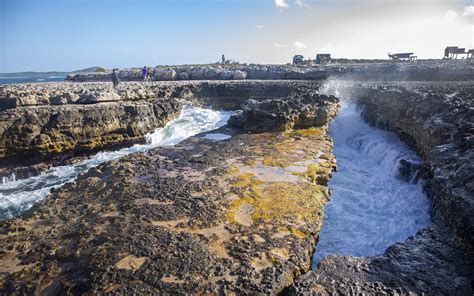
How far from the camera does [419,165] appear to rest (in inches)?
389

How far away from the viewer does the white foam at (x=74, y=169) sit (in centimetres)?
963

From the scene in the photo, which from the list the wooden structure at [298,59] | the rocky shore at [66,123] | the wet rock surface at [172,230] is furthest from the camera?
the wooden structure at [298,59]

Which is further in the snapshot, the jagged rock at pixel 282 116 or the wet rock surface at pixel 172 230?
the jagged rock at pixel 282 116

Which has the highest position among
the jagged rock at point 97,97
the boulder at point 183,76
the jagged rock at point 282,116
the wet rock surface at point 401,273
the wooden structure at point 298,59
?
the wooden structure at point 298,59

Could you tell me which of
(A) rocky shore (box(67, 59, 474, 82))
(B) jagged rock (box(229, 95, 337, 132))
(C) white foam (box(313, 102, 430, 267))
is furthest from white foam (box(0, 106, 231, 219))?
(A) rocky shore (box(67, 59, 474, 82))

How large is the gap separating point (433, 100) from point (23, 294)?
→ 1300 cm

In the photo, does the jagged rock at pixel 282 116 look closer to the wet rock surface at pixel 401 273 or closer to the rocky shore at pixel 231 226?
the rocky shore at pixel 231 226

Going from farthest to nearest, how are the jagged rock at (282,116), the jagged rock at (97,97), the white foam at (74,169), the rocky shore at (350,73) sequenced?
the rocky shore at (350,73) < the jagged rock at (97,97) < the jagged rock at (282,116) < the white foam at (74,169)

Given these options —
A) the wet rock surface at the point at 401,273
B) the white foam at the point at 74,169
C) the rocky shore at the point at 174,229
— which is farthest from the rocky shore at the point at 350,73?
the wet rock surface at the point at 401,273

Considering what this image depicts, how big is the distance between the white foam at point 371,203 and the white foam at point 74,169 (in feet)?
26.1

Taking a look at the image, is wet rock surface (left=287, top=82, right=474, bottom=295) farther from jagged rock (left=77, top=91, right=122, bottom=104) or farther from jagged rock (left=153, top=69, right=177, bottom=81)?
jagged rock (left=153, top=69, right=177, bottom=81)

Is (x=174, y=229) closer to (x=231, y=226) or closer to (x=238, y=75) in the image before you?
(x=231, y=226)

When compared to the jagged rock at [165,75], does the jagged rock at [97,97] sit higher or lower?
lower

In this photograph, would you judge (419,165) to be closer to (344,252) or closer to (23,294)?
(344,252)
